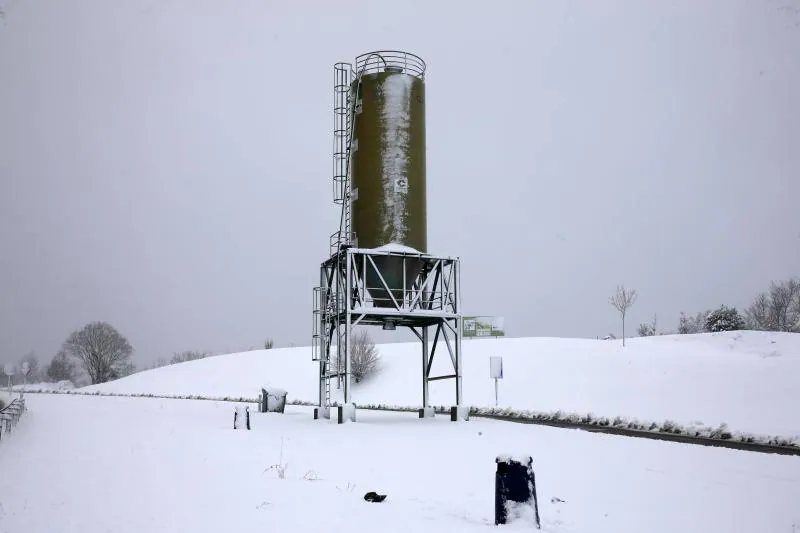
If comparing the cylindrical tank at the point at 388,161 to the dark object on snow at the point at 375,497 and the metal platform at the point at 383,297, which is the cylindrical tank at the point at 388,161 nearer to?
the metal platform at the point at 383,297

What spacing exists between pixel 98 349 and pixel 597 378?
75229 millimetres

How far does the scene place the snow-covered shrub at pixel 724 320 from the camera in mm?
69875

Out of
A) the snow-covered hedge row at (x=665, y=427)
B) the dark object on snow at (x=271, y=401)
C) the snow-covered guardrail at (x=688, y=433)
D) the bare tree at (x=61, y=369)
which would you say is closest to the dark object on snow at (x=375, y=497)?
the snow-covered guardrail at (x=688, y=433)

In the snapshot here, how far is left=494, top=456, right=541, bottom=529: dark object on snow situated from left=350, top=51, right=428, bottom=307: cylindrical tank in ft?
55.0

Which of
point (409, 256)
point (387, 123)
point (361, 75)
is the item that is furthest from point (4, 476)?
point (361, 75)

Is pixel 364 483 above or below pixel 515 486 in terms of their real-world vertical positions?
below

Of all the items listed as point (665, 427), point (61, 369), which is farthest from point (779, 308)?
point (61, 369)

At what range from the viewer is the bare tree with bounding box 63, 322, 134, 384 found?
94.6 m

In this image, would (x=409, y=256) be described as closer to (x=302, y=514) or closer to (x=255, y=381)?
(x=302, y=514)

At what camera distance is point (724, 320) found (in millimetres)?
70312

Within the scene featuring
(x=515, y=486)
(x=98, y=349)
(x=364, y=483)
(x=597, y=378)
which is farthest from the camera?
(x=98, y=349)

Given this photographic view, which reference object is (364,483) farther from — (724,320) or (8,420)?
(724,320)

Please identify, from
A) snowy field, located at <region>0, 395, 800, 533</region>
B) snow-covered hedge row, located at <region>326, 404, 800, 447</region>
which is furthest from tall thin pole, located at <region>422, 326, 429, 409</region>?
snowy field, located at <region>0, 395, 800, 533</region>

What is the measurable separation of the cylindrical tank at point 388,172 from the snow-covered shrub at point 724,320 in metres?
54.8
